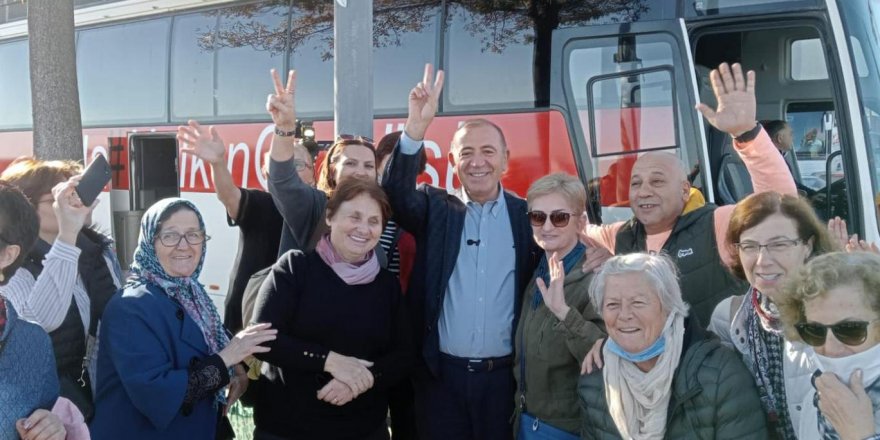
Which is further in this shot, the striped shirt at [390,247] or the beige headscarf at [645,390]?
the striped shirt at [390,247]

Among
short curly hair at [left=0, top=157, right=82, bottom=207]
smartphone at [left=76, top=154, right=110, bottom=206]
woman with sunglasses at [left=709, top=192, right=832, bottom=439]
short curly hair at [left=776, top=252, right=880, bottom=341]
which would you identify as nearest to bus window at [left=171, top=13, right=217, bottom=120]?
short curly hair at [left=0, top=157, right=82, bottom=207]

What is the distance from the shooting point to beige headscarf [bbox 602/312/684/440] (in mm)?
2568

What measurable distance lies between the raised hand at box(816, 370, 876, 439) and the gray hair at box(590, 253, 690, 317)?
22.0 inches

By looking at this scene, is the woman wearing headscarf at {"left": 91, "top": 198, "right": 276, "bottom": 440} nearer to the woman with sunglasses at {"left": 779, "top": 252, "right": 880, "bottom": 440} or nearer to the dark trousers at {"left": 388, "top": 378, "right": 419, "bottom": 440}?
the dark trousers at {"left": 388, "top": 378, "right": 419, "bottom": 440}

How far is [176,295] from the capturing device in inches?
121

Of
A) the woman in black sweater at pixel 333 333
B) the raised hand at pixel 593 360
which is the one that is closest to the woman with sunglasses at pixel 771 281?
the raised hand at pixel 593 360

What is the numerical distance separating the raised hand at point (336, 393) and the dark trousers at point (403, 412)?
78 cm

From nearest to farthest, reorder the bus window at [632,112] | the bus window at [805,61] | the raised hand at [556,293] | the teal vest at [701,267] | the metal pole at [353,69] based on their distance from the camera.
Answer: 1. the raised hand at [556,293]
2. the teal vest at [701,267]
3. the metal pole at [353,69]
4. the bus window at [632,112]
5. the bus window at [805,61]

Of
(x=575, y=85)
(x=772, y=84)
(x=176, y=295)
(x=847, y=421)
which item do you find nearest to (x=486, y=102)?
(x=575, y=85)

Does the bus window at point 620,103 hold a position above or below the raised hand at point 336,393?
above

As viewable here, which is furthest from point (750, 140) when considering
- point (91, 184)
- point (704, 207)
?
point (91, 184)

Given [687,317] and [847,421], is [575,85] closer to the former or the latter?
[687,317]

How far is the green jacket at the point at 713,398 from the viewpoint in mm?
2498

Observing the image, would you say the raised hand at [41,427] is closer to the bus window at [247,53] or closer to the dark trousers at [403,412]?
the dark trousers at [403,412]
